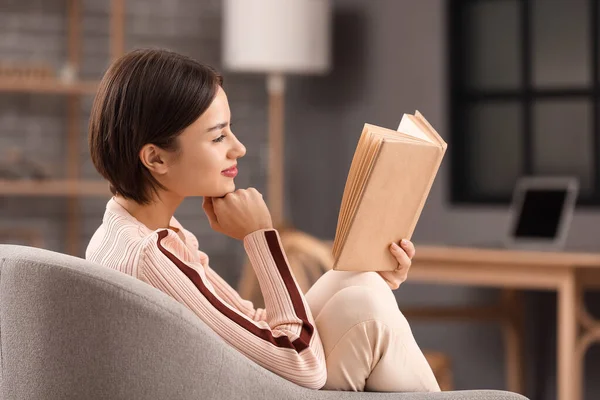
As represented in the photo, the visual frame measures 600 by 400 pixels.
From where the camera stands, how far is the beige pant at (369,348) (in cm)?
136

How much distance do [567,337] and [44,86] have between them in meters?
2.31

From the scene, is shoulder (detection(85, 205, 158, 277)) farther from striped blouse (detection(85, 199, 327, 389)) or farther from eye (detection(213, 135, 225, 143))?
eye (detection(213, 135, 225, 143))

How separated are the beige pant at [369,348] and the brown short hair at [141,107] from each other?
0.33 m

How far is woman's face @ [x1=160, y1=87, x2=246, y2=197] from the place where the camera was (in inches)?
55.8

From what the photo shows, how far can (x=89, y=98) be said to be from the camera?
4449mm

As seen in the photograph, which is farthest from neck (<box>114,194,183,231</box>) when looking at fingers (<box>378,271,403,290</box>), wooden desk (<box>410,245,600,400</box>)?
wooden desk (<box>410,245,600,400</box>)

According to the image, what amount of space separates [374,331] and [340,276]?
168 mm

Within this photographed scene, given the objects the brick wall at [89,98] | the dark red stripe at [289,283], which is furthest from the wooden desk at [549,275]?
the dark red stripe at [289,283]

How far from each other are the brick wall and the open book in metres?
3.08

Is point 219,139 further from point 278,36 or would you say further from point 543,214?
point 278,36

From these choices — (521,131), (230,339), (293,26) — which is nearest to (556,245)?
(521,131)

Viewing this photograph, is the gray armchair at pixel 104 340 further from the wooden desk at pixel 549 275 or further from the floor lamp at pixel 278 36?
the floor lamp at pixel 278 36

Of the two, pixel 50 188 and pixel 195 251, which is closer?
pixel 195 251

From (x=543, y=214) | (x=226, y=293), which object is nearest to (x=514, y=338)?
(x=543, y=214)
